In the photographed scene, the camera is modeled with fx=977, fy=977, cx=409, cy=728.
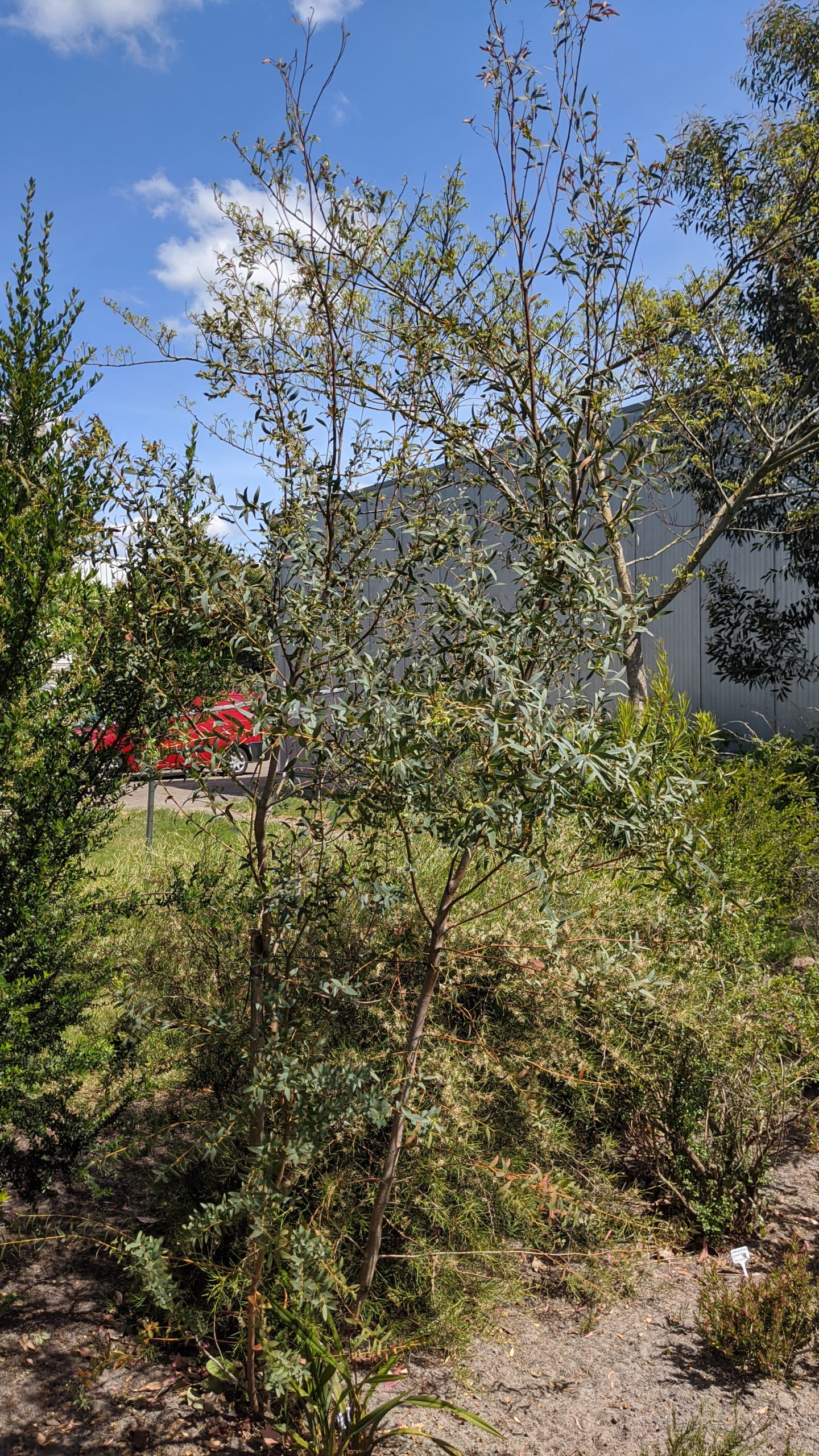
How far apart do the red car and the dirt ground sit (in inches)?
→ 60.8

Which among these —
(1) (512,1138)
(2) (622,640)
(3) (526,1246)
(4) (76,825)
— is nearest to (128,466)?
(4) (76,825)

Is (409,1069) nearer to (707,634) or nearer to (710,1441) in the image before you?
(710,1441)

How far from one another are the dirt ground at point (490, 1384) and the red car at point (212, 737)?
1.55 metres

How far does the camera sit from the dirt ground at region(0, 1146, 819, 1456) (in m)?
2.45

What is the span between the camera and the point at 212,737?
7.72 ft

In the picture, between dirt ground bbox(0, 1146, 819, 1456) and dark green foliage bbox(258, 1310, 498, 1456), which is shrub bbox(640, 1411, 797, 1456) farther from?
dark green foliage bbox(258, 1310, 498, 1456)

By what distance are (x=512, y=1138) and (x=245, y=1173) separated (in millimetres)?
835

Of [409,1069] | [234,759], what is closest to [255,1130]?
[409,1069]

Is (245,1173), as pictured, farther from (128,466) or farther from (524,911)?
(128,466)

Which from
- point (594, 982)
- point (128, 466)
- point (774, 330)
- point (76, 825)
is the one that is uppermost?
point (774, 330)

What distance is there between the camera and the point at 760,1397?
2.60m

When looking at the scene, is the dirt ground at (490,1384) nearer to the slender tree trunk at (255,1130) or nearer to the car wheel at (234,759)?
the slender tree trunk at (255,1130)

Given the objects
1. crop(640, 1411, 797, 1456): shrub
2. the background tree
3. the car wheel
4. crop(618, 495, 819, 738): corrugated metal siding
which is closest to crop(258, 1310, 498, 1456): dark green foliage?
crop(640, 1411, 797, 1456): shrub

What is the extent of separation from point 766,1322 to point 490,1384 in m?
0.78
